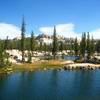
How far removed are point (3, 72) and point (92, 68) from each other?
37737 mm

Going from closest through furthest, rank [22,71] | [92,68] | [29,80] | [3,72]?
[29,80]
[3,72]
[22,71]
[92,68]

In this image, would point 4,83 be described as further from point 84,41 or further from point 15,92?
point 84,41

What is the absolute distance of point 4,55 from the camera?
85.8 meters

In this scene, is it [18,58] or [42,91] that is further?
[18,58]

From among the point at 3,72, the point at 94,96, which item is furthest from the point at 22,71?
the point at 94,96

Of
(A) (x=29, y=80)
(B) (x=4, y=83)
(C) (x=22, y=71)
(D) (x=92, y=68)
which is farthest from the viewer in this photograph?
(D) (x=92, y=68)

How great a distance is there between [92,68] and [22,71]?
1172 inches

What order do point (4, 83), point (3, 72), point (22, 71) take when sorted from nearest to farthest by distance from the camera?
point (4, 83) → point (3, 72) → point (22, 71)

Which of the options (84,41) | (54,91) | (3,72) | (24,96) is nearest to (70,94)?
(54,91)

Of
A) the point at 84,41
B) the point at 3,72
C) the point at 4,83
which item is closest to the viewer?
the point at 4,83

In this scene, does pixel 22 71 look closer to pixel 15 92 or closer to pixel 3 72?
pixel 3 72

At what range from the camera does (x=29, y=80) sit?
72688 millimetres

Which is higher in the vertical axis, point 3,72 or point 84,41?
point 84,41

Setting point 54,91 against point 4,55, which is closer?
point 54,91
